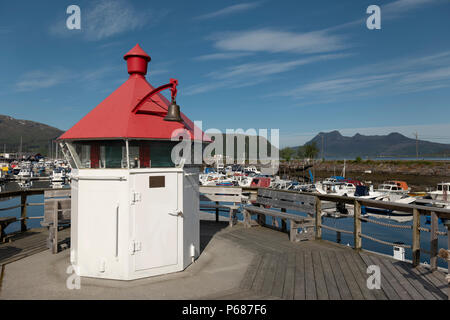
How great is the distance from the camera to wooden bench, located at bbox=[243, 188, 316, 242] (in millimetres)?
7844

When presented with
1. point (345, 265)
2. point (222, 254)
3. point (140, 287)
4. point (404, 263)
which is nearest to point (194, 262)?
point (222, 254)

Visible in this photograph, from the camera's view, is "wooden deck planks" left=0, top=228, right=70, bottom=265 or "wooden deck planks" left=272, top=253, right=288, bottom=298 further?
"wooden deck planks" left=0, top=228, right=70, bottom=265

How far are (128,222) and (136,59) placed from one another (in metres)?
3.80

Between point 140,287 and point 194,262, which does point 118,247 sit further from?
point 194,262

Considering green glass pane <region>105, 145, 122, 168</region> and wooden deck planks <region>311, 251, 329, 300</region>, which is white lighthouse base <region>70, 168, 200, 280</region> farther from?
wooden deck planks <region>311, 251, 329, 300</region>

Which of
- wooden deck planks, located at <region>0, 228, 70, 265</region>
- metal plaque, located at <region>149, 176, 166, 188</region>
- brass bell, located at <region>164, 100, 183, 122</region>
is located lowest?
wooden deck planks, located at <region>0, 228, 70, 265</region>

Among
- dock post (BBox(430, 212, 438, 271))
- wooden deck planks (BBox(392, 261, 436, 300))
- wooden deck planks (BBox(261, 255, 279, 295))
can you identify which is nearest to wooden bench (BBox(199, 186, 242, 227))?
wooden deck planks (BBox(261, 255, 279, 295))

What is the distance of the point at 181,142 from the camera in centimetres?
583

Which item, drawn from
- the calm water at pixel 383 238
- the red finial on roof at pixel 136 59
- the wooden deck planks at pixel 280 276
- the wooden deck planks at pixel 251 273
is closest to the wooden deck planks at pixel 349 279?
the wooden deck planks at pixel 280 276

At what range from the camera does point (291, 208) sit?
28.0ft

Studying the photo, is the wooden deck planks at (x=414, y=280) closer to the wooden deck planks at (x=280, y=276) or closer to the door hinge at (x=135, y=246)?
the wooden deck planks at (x=280, y=276)

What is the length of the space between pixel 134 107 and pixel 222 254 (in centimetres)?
388

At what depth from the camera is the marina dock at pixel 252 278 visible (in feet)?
15.3

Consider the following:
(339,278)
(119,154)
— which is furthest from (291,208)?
(119,154)
